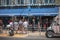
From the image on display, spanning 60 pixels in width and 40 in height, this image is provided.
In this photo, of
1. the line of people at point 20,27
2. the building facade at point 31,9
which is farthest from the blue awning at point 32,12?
the line of people at point 20,27

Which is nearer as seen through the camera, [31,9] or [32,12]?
[32,12]

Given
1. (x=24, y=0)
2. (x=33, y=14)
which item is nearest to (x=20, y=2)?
(x=24, y=0)

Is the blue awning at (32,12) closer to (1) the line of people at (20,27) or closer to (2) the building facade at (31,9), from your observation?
(2) the building facade at (31,9)

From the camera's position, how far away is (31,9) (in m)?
42.0

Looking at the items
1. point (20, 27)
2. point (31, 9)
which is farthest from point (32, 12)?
point (20, 27)

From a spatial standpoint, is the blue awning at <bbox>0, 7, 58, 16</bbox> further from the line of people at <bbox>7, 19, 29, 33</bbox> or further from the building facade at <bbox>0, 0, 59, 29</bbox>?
the line of people at <bbox>7, 19, 29, 33</bbox>

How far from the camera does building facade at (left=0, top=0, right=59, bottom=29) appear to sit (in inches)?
1612

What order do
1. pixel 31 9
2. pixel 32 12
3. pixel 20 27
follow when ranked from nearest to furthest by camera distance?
pixel 20 27 → pixel 32 12 → pixel 31 9

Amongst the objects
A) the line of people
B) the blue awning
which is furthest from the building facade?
the line of people

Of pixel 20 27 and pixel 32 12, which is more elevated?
pixel 32 12

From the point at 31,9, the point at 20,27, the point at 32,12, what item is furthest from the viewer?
the point at 31,9

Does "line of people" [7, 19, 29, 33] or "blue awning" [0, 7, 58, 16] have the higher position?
"blue awning" [0, 7, 58, 16]

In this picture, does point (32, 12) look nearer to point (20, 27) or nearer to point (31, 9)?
point (31, 9)

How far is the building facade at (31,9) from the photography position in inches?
1612
